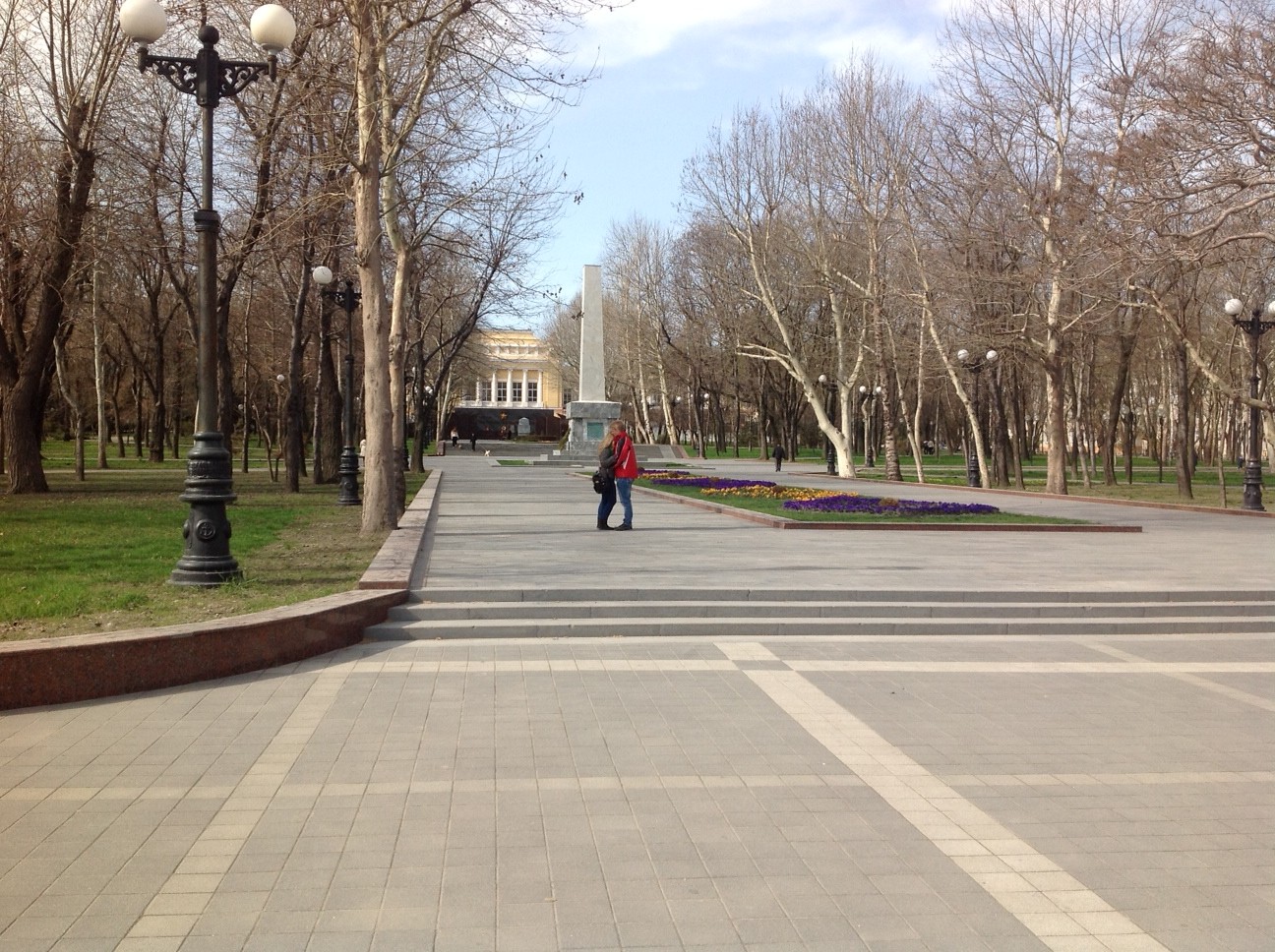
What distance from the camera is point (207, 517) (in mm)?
10648

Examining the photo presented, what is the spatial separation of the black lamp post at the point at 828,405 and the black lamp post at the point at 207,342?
34.8m

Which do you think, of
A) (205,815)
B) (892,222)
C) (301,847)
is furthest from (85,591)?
(892,222)

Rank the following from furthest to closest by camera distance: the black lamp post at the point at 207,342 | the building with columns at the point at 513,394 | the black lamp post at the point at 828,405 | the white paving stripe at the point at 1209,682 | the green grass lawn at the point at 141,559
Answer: the building with columns at the point at 513,394, the black lamp post at the point at 828,405, the black lamp post at the point at 207,342, the green grass lawn at the point at 141,559, the white paving stripe at the point at 1209,682

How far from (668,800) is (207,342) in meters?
7.04

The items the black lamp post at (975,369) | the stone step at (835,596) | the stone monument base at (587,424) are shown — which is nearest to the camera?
the stone step at (835,596)

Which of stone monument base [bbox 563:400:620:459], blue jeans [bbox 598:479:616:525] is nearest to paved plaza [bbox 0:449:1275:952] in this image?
blue jeans [bbox 598:479:616:525]

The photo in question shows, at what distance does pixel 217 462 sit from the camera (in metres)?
10.6

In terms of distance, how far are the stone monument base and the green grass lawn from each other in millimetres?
29180

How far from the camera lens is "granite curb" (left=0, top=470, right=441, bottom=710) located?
7391mm

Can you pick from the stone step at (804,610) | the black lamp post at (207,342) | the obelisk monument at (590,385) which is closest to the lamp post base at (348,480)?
the black lamp post at (207,342)

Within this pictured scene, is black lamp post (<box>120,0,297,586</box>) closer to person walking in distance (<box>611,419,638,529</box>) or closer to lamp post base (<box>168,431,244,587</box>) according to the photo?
lamp post base (<box>168,431,244,587</box>)

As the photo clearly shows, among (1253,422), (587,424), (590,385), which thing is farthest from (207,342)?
(587,424)

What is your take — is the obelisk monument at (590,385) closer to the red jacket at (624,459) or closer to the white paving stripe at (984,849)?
the red jacket at (624,459)

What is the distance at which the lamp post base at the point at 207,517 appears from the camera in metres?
10.5
